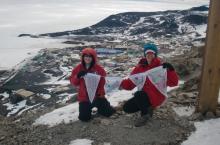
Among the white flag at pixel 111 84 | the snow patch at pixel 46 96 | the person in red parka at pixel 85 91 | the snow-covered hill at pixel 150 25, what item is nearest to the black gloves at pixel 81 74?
the person in red parka at pixel 85 91

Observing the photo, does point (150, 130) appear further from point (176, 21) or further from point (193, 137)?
point (176, 21)

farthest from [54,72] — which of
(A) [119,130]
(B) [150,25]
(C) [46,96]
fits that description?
(B) [150,25]

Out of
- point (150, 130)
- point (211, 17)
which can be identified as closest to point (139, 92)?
point (150, 130)

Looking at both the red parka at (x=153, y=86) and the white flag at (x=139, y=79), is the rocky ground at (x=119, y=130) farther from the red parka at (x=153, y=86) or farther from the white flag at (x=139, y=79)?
the white flag at (x=139, y=79)

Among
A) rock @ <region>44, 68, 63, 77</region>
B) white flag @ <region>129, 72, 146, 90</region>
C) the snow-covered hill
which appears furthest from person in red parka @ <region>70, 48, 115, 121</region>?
the snow-covered hill

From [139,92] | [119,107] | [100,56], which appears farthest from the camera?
[100,56]

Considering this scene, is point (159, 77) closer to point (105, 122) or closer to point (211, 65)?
point (211, 65)

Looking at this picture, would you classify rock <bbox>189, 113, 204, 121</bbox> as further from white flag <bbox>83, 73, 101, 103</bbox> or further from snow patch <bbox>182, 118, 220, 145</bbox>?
white flag <bbox>83, 73, 101, 103</bbox>
